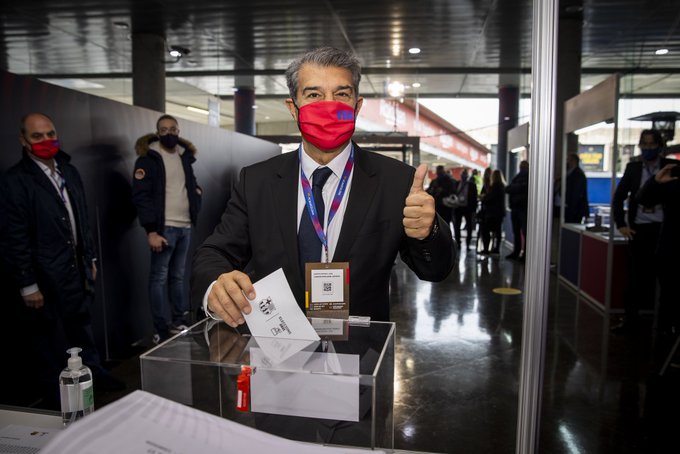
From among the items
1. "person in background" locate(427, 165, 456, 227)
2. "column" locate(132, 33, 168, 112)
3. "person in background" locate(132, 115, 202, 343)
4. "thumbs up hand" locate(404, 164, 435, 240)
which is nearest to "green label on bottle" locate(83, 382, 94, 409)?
"thumbs up hand" locate(404, 164, 435, 240)

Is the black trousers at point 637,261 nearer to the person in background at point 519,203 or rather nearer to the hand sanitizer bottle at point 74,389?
the person in background at point 519,203

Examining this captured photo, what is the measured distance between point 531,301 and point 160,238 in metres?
3.39

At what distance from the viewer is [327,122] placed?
1326mm

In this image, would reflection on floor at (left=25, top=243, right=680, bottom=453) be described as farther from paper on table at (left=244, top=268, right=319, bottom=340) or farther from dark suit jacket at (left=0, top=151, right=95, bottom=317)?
paper on table at (left=244, top=268, right=319, bottom=340)

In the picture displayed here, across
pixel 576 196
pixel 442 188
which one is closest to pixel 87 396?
pixel 576 196

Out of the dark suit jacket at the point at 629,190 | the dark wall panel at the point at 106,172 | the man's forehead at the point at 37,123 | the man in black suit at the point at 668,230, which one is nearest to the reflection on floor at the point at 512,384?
the man in black suit at the point at 668,230

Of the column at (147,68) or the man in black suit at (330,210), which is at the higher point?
the column at (147,68)

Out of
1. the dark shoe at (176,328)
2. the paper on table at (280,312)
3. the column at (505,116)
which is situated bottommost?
the dark shoe at (176,328)

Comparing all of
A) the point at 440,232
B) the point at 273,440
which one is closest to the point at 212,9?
the point at 440,232

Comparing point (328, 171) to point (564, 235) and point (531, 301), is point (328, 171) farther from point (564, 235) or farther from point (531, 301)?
point (564, 235)

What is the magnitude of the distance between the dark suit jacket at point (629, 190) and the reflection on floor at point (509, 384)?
103 centimetres

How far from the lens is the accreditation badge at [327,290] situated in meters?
1.16

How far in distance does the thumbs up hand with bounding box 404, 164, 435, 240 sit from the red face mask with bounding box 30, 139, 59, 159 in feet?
7.94

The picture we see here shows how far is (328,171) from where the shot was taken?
1.42 meters
